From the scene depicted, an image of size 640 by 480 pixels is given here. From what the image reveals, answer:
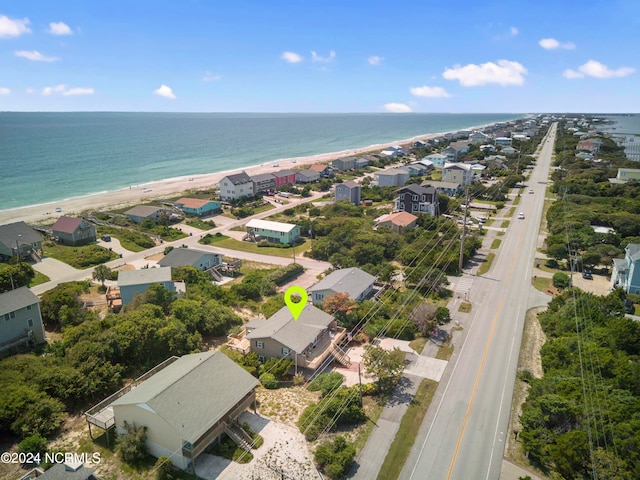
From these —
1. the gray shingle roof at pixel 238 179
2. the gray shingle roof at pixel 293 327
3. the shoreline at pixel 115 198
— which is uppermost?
the gray shingle roof at pixel 238 179

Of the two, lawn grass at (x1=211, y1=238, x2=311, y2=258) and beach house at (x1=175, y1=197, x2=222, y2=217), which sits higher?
beach house at (x1=175, y1=197, x2=222, y2=217)

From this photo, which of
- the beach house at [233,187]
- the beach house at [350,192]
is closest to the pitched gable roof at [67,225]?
the beach house at [233,187]

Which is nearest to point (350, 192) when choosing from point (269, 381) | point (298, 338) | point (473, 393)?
point (298, 338)

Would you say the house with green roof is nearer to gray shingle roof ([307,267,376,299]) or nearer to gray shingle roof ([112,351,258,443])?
gray shingle roof ([112,351,258,443])

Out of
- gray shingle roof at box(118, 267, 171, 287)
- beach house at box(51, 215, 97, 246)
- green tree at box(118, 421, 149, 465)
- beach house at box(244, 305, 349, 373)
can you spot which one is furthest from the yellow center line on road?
beach house at box(51, 215, 97, 246)

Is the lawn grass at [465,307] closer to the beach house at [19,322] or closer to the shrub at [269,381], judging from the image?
the shrub at [269,381]

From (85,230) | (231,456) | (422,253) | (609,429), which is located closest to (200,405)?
(231,456)

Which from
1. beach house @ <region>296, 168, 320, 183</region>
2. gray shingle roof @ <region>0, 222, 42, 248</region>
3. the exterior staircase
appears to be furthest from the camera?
beach house @ <region>296, 168, 320, 183</region>
